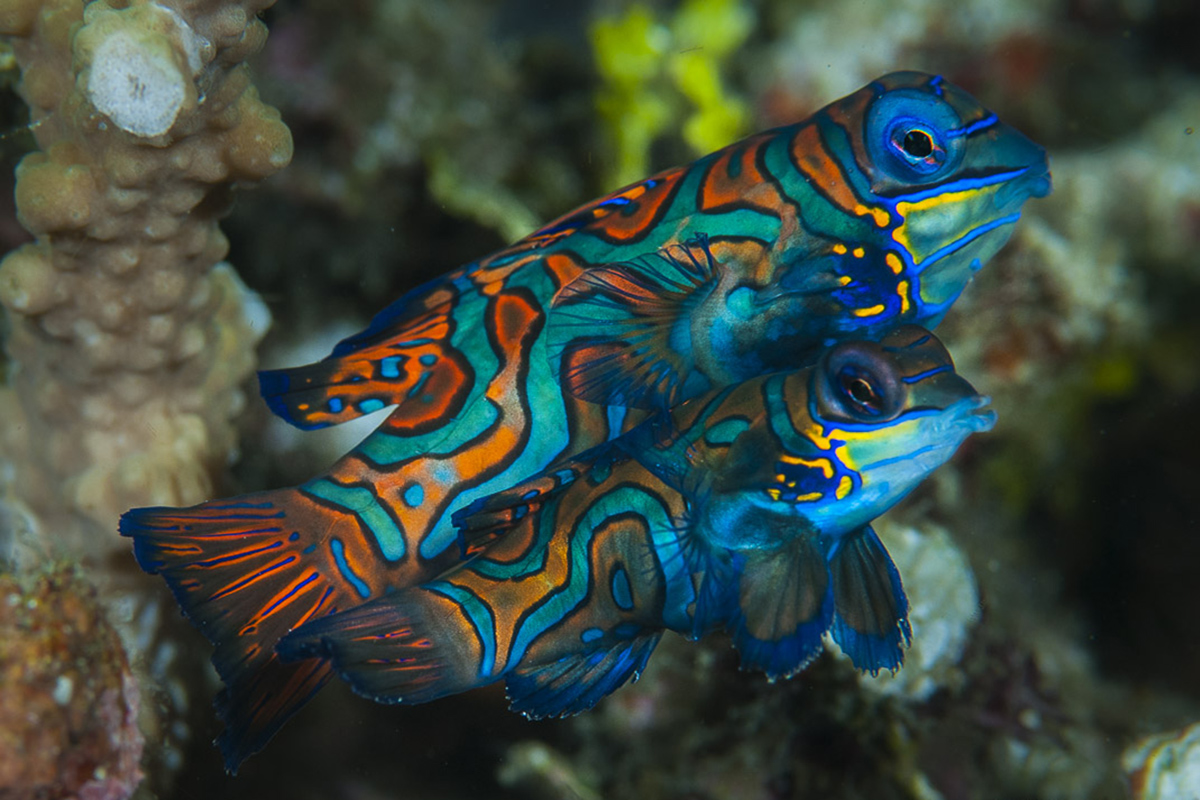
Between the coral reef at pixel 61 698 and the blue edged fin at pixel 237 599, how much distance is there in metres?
0.22

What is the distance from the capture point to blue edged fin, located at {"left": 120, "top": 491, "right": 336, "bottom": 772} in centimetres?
215

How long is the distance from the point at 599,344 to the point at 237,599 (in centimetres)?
116

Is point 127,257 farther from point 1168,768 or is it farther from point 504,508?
point 1168,768

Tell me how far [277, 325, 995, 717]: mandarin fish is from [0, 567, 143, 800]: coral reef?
59 centimetres

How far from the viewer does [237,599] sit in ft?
7.13

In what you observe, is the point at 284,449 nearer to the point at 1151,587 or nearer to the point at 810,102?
the point at 810,102

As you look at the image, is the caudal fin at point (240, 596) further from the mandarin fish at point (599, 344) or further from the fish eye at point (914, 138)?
the fish eye at point (914, 138)

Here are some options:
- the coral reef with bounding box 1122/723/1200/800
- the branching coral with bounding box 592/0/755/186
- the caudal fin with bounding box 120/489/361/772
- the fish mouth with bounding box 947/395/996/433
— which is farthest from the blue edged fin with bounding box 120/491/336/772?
the branching coral with bounding box 592/0/755/186

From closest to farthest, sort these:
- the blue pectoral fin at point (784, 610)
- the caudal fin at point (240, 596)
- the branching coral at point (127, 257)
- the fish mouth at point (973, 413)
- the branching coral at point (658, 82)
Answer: the fish mouth at point (973, 413) → the blue pectoral fin at point (784, 610) → the caudal fin at point (240, 596) → the branching coral at point (127, 257) → the branching coral at point (658, 82)

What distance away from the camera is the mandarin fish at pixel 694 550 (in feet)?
6.45

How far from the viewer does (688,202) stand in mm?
2357

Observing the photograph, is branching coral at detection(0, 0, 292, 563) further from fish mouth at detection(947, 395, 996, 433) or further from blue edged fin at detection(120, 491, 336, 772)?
fish mouth at detection(947, 395, 996, 433)

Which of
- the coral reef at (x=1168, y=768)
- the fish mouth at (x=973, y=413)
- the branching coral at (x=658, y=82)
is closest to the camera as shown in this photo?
the fish mouth at (x=973, y=413)

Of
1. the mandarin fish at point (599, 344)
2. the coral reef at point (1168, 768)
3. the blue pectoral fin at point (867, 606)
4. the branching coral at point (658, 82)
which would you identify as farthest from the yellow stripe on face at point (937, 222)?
the branching coral at point (658, 82)
